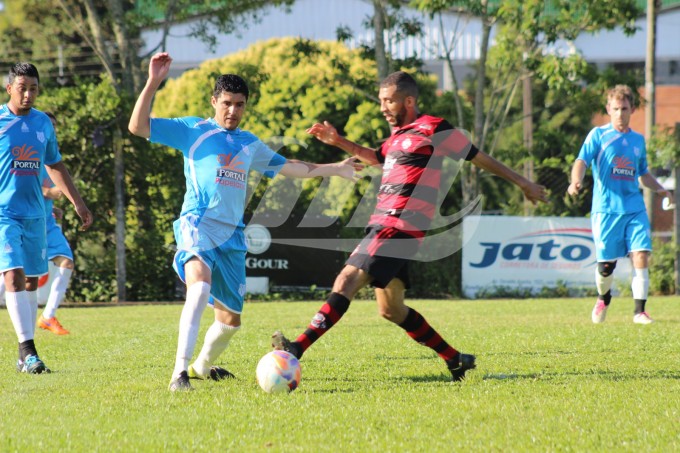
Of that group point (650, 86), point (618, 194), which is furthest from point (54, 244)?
point (650, 86)

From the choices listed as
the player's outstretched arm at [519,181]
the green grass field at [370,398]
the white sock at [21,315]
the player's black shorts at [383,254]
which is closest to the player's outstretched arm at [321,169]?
the player's black shorts at [383,254]

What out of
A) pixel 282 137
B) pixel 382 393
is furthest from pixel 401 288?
pixel 282 137

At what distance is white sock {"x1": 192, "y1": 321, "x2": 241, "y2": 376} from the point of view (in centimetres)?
643

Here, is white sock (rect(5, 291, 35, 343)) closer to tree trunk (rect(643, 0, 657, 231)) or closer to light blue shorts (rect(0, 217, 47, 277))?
light blue shorts (rect(0, 217, 47, 277))

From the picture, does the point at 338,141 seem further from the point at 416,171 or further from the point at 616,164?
the point at 616,164

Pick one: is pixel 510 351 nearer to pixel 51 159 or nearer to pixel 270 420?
pixel 270 420

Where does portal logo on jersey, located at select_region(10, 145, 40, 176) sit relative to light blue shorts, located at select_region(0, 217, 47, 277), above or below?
above

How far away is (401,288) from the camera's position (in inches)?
251

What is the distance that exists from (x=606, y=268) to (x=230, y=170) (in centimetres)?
605

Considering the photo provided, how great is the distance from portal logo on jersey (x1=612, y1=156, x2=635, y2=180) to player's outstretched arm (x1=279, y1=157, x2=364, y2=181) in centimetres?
486

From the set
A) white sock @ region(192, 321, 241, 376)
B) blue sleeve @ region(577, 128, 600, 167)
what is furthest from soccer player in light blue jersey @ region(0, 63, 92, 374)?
blue sleeve @ region(577, 128, 600, 167)

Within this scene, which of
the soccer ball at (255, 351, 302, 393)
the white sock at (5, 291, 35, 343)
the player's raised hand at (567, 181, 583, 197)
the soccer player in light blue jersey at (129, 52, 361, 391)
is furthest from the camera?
the player's raised hand at (567, 181, 583, 197)

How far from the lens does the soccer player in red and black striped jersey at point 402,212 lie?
612cm

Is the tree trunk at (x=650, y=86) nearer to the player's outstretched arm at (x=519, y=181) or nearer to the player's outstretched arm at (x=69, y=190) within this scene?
the player's outstretched arm at (x=519, y=181)
